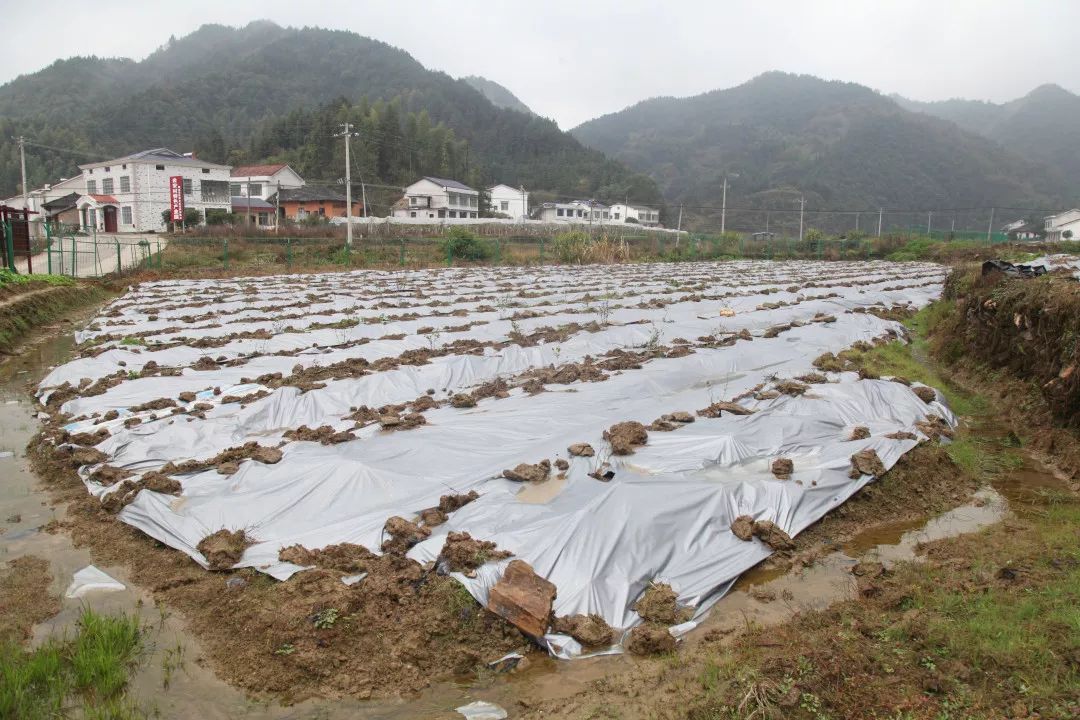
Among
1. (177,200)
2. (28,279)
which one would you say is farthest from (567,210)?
(28,279)

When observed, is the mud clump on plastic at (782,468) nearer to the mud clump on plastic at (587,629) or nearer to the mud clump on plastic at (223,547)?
the mud clump on plastic at (587,629)

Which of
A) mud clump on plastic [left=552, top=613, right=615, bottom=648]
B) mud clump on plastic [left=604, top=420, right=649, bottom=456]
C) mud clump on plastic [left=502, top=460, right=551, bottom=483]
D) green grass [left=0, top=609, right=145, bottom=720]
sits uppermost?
mud clump on plastic [left=604, top=420, right=649, bottom=456]

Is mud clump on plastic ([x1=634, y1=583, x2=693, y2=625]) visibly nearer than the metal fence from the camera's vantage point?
Yes

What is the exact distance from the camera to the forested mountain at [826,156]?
7675cm

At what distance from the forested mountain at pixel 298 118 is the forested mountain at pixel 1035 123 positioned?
2542 inches

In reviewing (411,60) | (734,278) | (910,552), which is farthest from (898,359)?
(411,60)

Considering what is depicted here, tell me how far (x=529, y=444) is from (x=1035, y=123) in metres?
143

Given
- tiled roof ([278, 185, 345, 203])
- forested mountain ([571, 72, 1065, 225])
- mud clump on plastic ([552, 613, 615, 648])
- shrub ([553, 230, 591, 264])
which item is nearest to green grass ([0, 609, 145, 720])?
mud clump on plastic ([552, 613, 615, 648])

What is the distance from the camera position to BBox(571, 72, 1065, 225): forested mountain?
7675cm

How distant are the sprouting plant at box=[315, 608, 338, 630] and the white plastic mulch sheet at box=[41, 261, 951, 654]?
512 millimetres

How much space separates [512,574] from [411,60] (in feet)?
390

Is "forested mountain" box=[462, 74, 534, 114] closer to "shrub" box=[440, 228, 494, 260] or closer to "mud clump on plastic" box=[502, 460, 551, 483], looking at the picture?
"shrub" box=[440, 228, 494, 260]

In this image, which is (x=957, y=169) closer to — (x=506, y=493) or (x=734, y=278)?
(x=734, y=278)

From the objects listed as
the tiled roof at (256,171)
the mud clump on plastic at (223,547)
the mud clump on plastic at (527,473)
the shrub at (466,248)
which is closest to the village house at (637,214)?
the tiled roof at (256,171)
